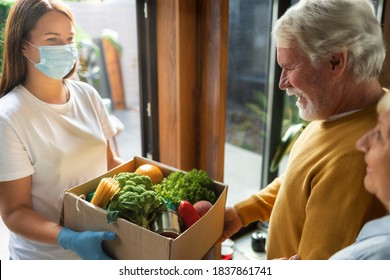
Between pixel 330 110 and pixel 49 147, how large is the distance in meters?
0.83

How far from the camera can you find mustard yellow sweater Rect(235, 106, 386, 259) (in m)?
0.92

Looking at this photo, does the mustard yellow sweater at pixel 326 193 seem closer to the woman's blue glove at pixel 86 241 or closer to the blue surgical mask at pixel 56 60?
the woman's blue glove at pixel 86 241

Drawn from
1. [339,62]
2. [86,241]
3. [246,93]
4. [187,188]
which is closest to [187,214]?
[187,188]

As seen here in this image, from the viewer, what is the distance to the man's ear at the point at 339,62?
0.97 meters

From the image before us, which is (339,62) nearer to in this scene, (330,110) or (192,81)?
(330,110)

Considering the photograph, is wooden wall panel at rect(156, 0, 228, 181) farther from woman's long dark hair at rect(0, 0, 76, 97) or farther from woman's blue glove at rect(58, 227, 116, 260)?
woman's blue glove at rect(58, 227, 116, 260)

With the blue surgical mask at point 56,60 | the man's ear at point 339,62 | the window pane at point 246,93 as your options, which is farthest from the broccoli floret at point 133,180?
the window pane at point 246,93

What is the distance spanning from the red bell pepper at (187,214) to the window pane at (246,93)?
4.53 feet

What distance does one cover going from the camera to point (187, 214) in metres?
1.07

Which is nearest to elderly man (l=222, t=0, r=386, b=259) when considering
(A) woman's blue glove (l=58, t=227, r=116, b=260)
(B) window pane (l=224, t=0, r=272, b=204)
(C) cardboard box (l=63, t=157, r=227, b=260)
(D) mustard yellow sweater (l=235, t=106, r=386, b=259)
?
(D) mustard yellow sweater (l=235, t=106, r=386, b=259)

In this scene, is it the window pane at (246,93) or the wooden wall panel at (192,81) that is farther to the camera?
the window pane at (246,93)

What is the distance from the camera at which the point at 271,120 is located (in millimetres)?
2318
